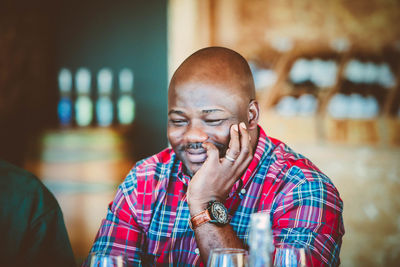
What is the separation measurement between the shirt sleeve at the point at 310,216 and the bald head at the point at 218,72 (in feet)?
1.18

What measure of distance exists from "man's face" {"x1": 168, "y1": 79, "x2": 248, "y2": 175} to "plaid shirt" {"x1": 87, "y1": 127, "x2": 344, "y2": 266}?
16 cm

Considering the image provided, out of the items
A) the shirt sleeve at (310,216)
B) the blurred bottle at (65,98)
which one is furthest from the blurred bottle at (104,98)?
the shirt sleeve at (310,216)

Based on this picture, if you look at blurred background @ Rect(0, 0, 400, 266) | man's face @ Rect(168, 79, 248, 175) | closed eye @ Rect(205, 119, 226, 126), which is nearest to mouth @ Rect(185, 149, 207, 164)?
man's face @ Rect(168, 79, 248, 175)

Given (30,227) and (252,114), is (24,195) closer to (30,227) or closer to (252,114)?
(30,227)

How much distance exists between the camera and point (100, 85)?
3816 millimetres

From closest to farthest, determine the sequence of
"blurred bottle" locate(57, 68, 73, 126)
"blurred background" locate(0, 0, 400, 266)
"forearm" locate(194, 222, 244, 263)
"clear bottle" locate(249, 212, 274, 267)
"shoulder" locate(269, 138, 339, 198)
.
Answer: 1. "clear bottle" locate(249, 212, 274, 267)
2. "forearm" locate(194, 222, 244, 263)
3. "shoulder" locate(269, 138, 339, 198)
4. "blurred background" locate(0, 0, 400, 266)
5. "blurred bottle" locate(57, 68, 73, 126)

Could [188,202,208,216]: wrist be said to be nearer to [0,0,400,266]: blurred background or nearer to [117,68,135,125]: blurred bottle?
[0,0,400,266]: blurred background

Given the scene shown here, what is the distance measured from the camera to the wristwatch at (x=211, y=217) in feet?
4.47

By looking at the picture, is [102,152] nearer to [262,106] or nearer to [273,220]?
[262,106]

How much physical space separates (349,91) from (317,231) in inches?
95.3

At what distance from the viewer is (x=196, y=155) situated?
167 centimetres

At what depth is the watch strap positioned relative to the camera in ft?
4.49

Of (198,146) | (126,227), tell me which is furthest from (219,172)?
(126,227)

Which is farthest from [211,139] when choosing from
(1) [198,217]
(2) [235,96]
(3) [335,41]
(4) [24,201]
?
(3) [335,41]
